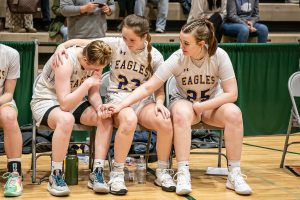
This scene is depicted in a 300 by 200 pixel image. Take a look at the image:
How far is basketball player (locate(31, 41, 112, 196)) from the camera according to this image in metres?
4.71

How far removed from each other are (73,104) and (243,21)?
398cm

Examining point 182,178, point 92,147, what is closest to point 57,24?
point 92,147

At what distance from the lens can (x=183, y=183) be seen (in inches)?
187

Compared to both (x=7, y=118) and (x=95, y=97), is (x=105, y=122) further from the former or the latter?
(x=7, y=118)

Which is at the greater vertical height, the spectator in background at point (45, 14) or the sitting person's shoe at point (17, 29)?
the spectator in background at point (45, 14)

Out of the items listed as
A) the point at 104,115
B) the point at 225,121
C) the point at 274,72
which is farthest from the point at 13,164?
the point at 274,72

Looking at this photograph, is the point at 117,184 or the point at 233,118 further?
the point at 233,118

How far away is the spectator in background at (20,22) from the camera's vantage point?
8656mm

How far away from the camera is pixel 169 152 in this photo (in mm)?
5004

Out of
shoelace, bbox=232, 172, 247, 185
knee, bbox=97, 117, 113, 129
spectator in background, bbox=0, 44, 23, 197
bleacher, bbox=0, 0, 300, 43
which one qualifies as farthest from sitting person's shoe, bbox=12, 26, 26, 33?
shoelace, bbox=232, 172, 247, 185

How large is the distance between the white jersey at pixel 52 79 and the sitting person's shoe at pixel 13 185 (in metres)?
0.66

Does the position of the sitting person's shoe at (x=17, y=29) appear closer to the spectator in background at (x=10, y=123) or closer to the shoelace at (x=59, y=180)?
the spectator in background at (x=10, y=123)

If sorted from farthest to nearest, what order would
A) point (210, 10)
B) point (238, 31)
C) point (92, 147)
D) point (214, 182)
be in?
1. point (238, 31)
2. point (210, 10)
3. point (92, 147)
4. point (214, 182)

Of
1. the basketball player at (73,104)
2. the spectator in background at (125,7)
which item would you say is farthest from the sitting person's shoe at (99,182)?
the spectator in background at (125,7)
